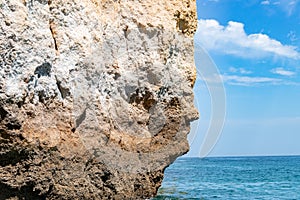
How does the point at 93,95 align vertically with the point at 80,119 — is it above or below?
above

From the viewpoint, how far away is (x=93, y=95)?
9.54 metres

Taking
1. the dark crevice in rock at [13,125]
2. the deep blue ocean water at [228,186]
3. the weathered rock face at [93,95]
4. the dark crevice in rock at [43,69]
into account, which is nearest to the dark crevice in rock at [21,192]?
the weathered rock face at [93,95]

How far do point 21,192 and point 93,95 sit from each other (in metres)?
2.36

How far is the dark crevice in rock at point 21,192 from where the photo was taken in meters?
8.06

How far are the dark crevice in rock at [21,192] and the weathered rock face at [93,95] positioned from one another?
0.02 m

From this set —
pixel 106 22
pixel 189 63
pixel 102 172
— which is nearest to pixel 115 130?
pixel 102 172

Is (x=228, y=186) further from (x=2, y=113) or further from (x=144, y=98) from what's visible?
(x=2, y=113)

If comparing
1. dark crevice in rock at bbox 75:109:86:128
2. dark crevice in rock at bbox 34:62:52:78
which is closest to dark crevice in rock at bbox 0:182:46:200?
dark crevice in rock at bbox 75:109:86:128

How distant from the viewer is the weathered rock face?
26.2ft

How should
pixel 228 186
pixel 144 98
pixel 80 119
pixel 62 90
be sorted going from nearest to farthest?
pixel 62 90, pixel 80 119, pixel 144 98, pixel 228 186

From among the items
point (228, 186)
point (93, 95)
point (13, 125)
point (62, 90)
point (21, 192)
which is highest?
point (228, 186)

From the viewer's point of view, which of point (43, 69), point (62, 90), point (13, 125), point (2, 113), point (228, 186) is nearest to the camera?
point (2, 113)

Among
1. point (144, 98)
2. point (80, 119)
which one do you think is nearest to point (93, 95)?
point (80, 119)

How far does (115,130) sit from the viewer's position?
10.4m
